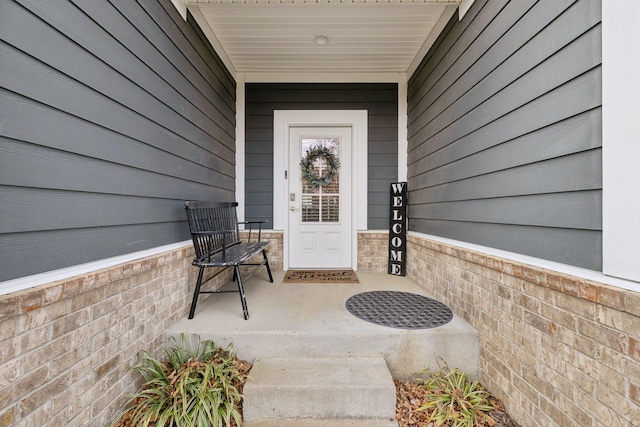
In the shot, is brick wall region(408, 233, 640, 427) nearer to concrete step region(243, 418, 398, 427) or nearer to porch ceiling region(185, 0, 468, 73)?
concrete step region(243, 418, 398, 427)

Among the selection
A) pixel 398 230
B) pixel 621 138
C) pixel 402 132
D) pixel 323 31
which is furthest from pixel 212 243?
pixel 402 132

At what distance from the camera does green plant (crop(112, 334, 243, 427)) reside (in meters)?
1.28

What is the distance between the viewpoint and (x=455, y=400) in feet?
4.79

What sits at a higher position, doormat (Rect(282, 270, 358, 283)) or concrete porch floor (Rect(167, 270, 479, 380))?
doormat (Rect(282, 270, 358, 283))

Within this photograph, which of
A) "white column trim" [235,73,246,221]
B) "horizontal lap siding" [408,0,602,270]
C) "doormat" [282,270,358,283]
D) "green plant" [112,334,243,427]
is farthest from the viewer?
"white column trim" [235,73,246,221]

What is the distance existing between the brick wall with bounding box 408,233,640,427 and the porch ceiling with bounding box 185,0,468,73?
2136mm

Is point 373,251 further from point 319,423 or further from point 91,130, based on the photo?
point 91,130

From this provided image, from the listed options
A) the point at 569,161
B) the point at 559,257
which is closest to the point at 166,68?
the point at 569,161

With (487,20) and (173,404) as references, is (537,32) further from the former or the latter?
(173,404)

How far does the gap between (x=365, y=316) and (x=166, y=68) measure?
228 centimetres

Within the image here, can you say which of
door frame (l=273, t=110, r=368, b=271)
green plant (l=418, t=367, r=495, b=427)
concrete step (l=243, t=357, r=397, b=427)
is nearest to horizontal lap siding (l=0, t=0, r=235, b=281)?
concrete step (l=243, t=357, r=397, b=427)

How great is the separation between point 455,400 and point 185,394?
1.48 m

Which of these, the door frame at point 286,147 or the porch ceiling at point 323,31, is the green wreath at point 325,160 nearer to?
the door frame at point 286,147

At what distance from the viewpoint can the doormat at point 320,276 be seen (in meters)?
2.86
